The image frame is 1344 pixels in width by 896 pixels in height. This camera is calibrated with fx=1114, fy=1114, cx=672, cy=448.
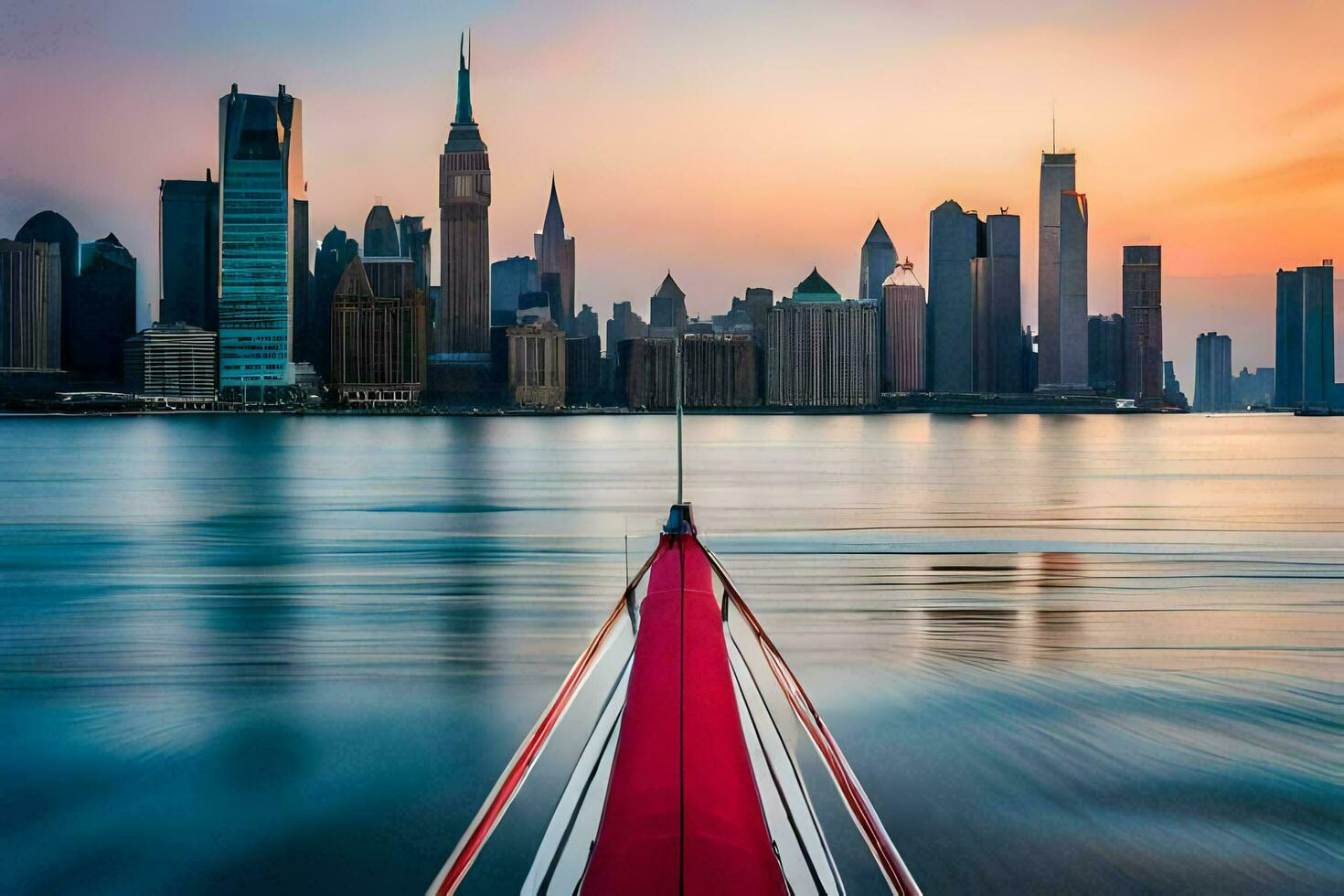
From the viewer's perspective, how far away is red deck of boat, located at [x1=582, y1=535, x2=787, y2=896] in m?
4.00

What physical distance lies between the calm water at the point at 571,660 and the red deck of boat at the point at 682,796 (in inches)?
82.9

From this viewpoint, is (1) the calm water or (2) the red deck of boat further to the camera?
(1) the calm water

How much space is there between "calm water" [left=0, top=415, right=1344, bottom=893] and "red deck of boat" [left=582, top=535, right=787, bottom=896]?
6.91ft

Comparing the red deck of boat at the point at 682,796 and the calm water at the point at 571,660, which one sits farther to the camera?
the calm water at the point at 571,660

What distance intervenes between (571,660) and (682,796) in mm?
9263

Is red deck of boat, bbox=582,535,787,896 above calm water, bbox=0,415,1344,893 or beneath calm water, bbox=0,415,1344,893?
above

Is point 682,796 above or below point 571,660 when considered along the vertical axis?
above

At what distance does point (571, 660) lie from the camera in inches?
533

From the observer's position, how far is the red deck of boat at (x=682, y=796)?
13.1 feet

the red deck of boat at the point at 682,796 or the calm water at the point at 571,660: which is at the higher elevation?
the red deck of boat at the point at 682,796

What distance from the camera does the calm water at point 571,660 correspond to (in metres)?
7.48

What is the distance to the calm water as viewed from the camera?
24.5 feet

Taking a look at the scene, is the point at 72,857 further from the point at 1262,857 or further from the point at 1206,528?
the point at 1206,528

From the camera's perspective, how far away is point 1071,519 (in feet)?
114
